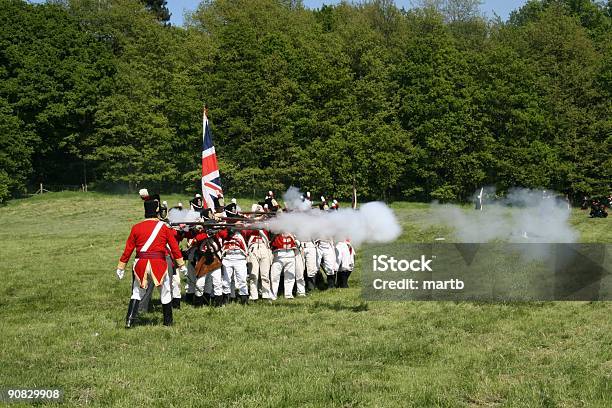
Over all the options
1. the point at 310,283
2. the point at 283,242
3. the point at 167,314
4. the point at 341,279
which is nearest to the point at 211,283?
the point at 283,242

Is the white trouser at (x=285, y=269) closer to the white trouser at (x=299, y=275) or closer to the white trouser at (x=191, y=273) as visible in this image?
the white trouser at (x=299, y=275)

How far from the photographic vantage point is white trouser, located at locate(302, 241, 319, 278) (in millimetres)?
17906

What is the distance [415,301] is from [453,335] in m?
3.22

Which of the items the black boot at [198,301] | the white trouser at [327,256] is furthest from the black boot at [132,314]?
the white trouser at [327,256]

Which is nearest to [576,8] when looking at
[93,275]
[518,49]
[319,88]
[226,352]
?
[518,49]

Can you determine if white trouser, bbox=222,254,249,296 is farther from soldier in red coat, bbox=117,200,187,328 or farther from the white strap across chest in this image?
the white strap across chest

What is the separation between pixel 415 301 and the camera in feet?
48.9

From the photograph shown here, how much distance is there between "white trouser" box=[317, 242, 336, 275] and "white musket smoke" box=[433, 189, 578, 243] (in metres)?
3.32

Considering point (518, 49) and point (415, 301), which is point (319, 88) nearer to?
point (518, 49)

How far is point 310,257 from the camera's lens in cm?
1789

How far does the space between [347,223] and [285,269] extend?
2.87 metres

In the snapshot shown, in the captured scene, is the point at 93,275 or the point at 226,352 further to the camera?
the point at 93,275

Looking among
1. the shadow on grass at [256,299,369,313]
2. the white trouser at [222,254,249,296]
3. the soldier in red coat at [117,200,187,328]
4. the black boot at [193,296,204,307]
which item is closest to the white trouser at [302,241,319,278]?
the shadow on grass at [256,299,369,313]

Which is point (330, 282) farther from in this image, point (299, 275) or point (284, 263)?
point (284, 263)
